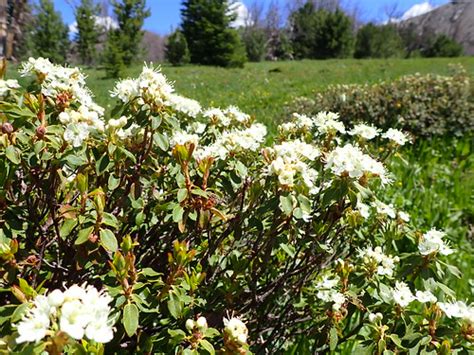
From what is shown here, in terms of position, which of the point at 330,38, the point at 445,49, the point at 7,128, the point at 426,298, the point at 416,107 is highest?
the point at 7,128

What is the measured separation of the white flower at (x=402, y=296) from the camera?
1209 millimetres

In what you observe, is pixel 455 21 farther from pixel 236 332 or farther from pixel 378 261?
pixel 236 332

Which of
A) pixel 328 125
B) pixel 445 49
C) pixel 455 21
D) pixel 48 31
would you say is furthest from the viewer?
pixel 455 21

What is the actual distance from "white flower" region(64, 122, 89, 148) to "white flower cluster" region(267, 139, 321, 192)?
51 cm

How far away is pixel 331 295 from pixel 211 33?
2708 centimetres

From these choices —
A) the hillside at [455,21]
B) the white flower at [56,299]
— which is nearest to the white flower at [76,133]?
the white flower at [56,299]

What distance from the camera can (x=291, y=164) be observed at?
1203 mm

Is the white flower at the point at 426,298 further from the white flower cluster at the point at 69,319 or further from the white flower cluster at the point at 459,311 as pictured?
the white flower cluster at the point at 69,319

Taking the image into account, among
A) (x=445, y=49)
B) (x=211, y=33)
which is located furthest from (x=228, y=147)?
(x=445, y=49)

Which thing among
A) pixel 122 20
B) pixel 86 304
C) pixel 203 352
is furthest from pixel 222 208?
pixel 122 20

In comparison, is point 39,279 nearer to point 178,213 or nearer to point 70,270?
point 70,270

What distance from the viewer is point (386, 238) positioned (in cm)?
152

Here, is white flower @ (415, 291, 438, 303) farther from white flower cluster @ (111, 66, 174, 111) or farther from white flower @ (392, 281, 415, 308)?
white flower cluster @ (111, 66, 174, 111)

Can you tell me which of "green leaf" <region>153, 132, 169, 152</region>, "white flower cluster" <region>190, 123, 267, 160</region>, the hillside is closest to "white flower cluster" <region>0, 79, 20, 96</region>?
"green leaf" <region>153, 132, 169, 152</region>
